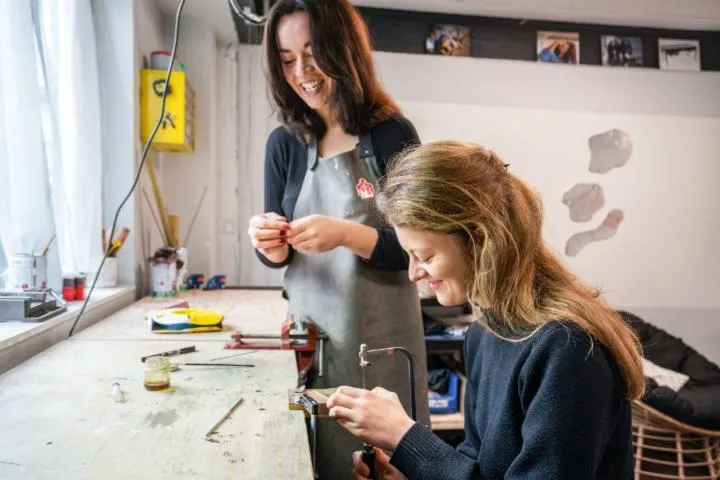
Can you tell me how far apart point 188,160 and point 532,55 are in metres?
2.24

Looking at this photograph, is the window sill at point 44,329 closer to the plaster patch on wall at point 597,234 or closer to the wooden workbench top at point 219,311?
the wooden workbench top at point 219,311

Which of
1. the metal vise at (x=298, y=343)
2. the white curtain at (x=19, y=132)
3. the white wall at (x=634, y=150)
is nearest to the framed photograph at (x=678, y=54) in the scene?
the white wall at (x=634, y=150)

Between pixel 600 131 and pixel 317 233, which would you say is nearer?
pixel 317 233

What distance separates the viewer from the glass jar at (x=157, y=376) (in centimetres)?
94

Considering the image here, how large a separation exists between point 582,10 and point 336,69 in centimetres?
237

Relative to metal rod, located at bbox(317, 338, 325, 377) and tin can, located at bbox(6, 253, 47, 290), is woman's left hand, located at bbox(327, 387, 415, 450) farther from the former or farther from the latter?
tin can, located at bbox(6, 253, 47, 290)

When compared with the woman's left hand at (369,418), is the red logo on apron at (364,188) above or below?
above

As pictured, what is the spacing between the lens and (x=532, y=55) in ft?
10.6

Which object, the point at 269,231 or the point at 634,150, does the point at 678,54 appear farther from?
the point at 269,231

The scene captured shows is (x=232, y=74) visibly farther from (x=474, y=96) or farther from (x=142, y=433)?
(x=142, y=433)

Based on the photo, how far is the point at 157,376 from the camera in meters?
0.94

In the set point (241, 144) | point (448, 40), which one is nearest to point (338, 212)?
point (241, 144)

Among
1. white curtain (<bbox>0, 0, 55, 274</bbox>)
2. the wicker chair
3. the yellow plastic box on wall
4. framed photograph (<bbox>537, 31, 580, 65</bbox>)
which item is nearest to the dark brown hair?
white curtain (<bbox>0, 0, 55, 274</bbox>)

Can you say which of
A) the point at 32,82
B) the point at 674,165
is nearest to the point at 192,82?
the point at 32,82
